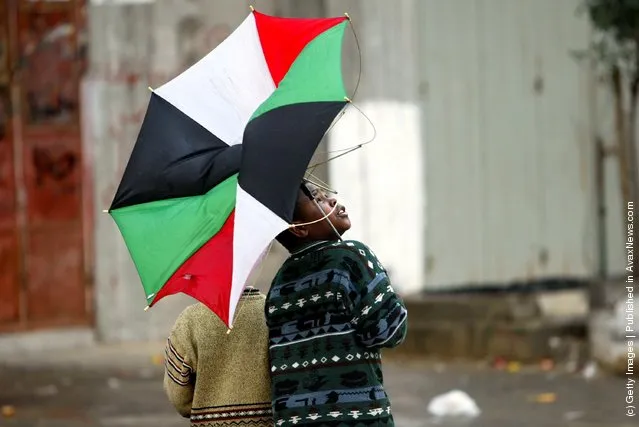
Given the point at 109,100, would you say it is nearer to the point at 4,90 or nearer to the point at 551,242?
the point at 4,90

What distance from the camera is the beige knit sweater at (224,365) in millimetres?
3977

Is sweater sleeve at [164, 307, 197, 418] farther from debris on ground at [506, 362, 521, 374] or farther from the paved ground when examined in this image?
debris on ground at [506, 362, 521, 374]

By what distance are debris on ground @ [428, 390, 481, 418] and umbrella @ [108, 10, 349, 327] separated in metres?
4.69

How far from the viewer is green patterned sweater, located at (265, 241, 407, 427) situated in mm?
3801

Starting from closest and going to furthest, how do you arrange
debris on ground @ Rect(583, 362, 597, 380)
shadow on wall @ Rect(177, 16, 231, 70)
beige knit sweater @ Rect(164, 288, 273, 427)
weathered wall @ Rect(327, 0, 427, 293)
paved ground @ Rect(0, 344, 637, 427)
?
beige knit sweater @ Rect(164, 288, 273, 427)
paved ground @ Rect(0, 344, 637, 427)
debris on ground @ Rect(583, 362, 597, 380)
weathered wall @ Rect(327, 0, 427, 293)
shadow on wall @ Rect(177, 16, 231, 70)

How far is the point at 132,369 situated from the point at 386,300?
6.87 meters

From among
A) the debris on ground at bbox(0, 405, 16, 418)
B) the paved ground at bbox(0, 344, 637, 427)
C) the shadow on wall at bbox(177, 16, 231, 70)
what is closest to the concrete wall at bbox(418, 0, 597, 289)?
the paved ground at bbox(0, 344, 637, 427)

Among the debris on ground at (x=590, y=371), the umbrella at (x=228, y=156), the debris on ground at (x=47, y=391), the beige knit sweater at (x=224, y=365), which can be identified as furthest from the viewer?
the debris on ground at (x=590, y=371)

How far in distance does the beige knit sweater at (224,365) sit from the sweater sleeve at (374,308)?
35 cm

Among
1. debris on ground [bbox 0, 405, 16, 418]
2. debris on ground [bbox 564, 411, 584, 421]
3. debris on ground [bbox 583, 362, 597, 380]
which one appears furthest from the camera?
debris on ground [bbox 583, 362, 597, 380]

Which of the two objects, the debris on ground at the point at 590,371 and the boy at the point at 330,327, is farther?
the debris on ground at the point at 590,371

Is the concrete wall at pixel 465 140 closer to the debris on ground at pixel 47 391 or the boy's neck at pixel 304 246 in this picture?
the debris on ground at pixel 47 391

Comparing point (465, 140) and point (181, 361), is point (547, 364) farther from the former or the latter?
point (181, 361)

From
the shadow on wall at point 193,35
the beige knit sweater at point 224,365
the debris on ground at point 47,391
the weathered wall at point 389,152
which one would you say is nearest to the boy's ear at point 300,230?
the beige knit sweater at point 224,365
